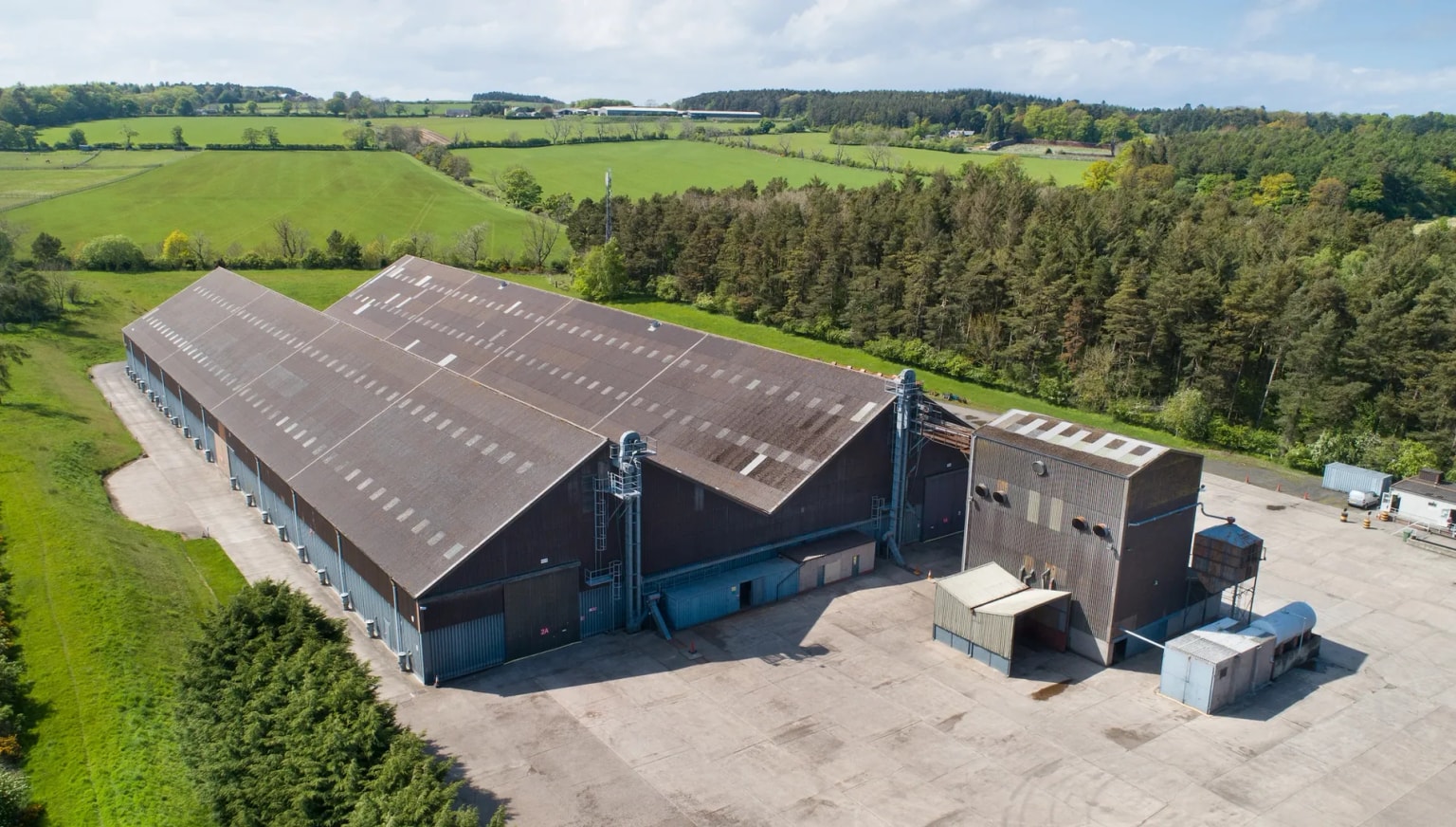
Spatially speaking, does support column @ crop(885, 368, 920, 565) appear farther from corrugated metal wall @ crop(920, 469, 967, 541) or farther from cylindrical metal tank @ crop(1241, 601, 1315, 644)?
cylindrical metal tank @ crop(1241, 601, 1315, 644)

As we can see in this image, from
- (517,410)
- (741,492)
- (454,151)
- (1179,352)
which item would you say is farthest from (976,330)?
(454,151)

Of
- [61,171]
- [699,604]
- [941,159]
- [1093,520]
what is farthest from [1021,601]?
[61,171]

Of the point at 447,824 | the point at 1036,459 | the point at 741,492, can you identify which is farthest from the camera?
the point at 741,492

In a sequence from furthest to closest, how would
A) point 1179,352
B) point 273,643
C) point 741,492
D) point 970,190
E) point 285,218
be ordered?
point 285,218, point 970,190, point 1179,352, point 741,492, point 273,643

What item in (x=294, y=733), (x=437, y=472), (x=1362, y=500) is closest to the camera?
(x=294, y=733)

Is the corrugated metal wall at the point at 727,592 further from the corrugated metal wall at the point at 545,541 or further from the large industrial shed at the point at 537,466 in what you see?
the corrugated metal wall at the point at 545,541

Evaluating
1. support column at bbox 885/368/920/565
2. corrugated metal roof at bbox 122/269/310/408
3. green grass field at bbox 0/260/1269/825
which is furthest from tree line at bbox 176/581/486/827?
corrugated metal roof at bbox 122/269/310/408

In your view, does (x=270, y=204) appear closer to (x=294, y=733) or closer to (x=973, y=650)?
(x=294, y=733)

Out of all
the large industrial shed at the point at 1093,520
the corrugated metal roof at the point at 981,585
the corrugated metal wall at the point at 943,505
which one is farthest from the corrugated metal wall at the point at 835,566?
the large industrial shed at the point at 1093,520

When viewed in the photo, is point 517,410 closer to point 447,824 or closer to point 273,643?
point 273,643
